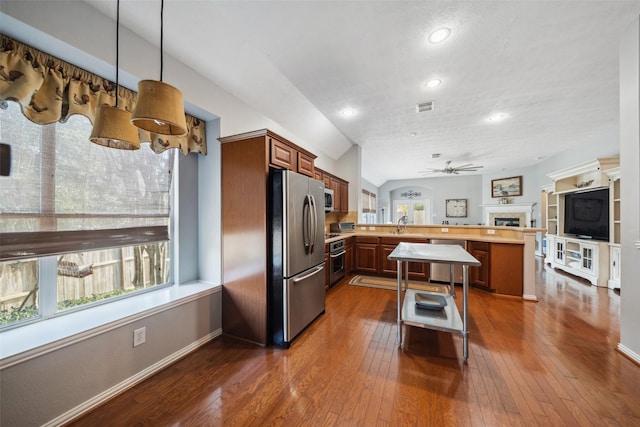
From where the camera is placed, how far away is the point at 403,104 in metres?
3.41

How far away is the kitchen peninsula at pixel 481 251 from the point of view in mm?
3408

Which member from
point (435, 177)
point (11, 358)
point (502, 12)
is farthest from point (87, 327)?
point (435, 177)

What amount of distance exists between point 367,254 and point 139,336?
3833 mm

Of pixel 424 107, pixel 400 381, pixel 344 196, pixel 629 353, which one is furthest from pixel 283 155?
pixel 629 353

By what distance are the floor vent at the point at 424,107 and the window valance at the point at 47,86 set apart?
355 cm

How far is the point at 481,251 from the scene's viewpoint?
12.5 feet

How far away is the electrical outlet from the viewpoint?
5.69 ft

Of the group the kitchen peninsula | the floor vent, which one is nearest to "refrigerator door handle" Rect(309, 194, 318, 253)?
the kitchen peninsula

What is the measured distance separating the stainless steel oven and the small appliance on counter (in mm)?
782

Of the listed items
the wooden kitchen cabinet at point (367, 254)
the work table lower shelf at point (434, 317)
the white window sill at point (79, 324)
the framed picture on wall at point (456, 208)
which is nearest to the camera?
the white window sill at point (79, 324)

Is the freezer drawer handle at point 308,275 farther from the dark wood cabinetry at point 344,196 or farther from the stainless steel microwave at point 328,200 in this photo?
the dark wood cabinetry at point 344,196

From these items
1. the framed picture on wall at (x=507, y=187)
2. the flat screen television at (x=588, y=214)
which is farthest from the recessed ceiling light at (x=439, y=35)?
the framed picture on wall at (x=507, y=187)

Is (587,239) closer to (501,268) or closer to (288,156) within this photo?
(501,268)

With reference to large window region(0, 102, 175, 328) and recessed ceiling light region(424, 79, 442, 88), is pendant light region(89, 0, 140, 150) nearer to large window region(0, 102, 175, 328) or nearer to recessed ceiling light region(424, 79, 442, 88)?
large window region(0, 102, 175, 328)
